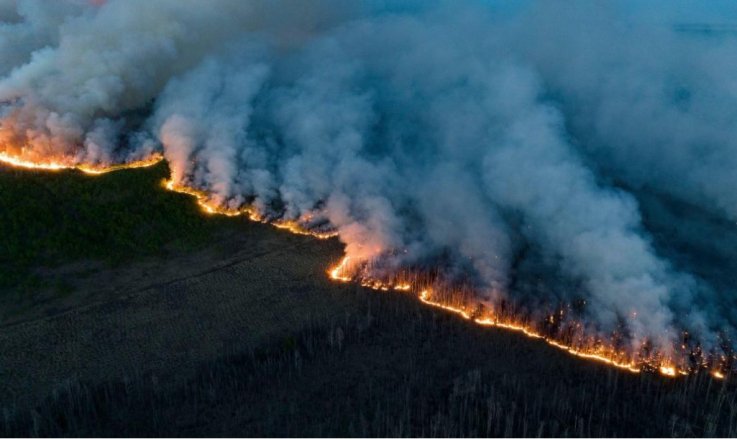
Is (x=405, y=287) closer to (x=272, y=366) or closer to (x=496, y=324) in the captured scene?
(x=496, y=324)

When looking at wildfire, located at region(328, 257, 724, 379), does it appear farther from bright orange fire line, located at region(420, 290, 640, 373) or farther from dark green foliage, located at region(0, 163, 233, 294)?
dark green foliage, located at region(0, 163, 233, 294)

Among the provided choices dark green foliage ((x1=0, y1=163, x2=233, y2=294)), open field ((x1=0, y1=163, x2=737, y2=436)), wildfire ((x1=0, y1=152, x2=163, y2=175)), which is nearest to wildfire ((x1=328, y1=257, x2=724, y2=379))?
open field ((x1=0, y1=163, x2=737, y2=436))

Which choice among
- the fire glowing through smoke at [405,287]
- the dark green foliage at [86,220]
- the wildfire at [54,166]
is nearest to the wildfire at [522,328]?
the fire glowing through smoke at [405,287]

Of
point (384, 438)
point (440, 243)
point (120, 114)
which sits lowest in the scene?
point (384, 438)

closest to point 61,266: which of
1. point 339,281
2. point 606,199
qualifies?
point 339,281

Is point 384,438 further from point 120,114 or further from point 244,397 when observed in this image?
point 120,114
